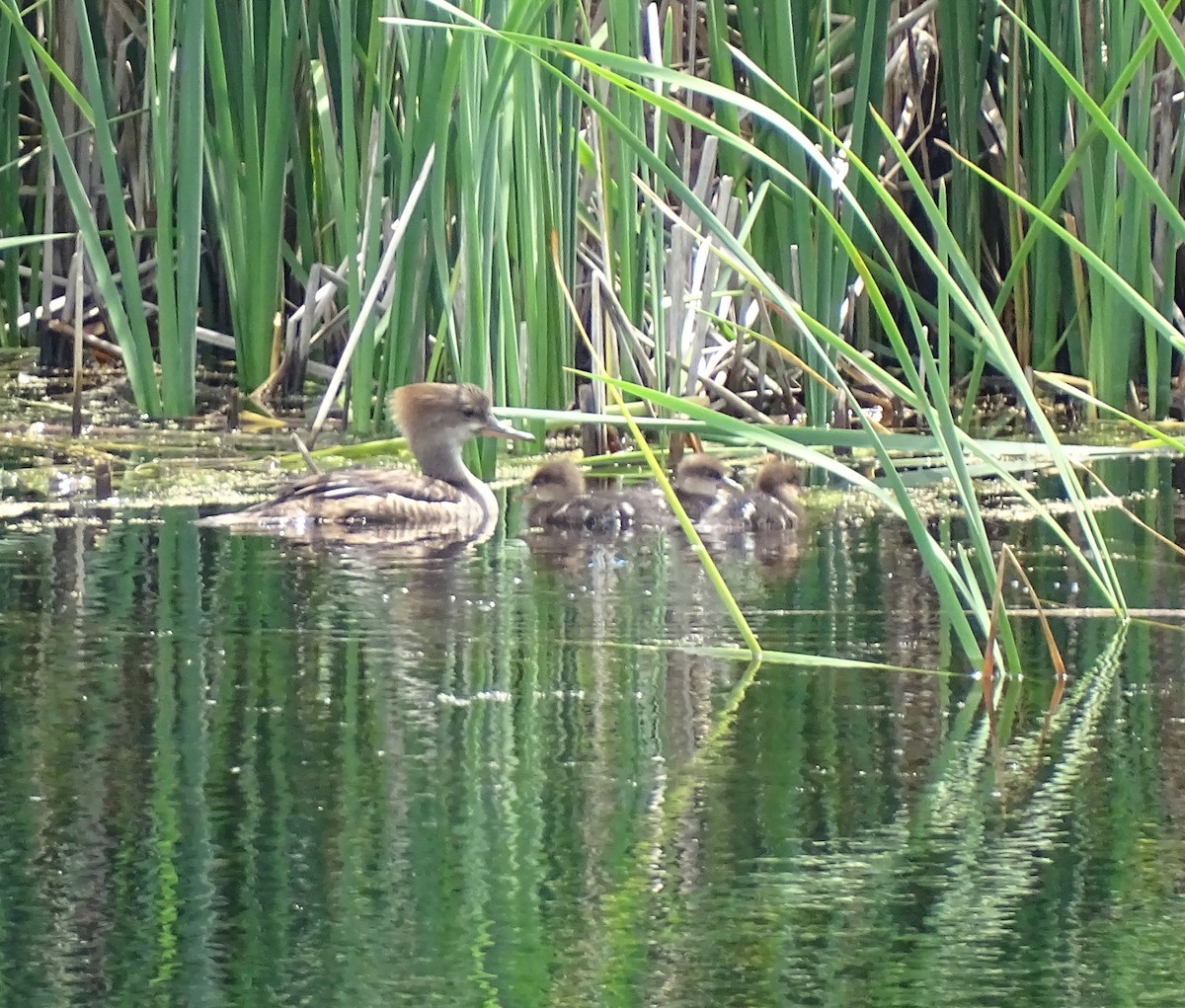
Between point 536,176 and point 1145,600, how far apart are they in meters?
2.01

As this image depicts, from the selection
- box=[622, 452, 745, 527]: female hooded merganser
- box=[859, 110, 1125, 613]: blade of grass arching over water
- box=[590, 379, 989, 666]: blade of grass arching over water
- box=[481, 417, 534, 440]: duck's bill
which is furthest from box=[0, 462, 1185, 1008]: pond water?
box=[481, 417, 534, 440]: duck's bill

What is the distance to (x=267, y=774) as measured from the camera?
106 inches

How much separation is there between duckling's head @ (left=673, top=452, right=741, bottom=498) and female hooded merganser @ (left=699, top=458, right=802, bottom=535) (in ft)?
0.14

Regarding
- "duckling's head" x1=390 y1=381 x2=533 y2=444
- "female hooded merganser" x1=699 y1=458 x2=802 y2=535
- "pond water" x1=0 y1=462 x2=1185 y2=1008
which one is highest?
"duckling's head" x1=390 y1=381 x2=533 y2=444

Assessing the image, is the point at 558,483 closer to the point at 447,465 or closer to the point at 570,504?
the point at 570,504

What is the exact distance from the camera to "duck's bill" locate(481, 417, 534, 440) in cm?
535

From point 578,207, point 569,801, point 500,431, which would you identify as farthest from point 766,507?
point 569,801

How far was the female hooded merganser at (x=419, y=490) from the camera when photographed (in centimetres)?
481

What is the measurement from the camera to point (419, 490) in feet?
16.8

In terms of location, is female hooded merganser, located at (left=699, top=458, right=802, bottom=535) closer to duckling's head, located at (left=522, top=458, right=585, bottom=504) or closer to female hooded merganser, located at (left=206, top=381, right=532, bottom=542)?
duckling's head, located at (left=522, top=458, right=585, bottom=504)

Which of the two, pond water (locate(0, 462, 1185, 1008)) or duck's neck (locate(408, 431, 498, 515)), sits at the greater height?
duck's neck (locate(408, 431, 498, 515))

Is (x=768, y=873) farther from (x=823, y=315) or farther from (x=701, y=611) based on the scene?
(x=823, y=315)

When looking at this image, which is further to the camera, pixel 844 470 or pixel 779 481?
pixel 779 481

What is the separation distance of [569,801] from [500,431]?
114 inches
